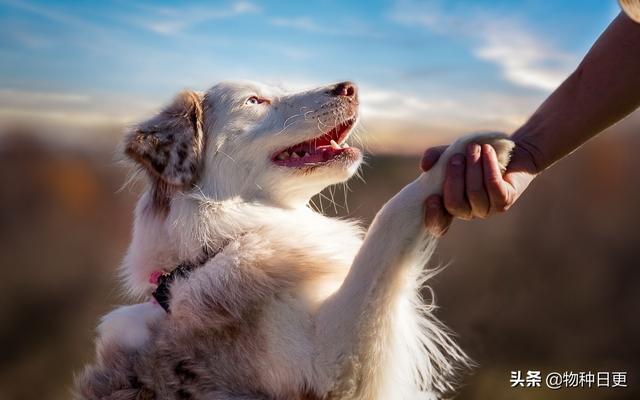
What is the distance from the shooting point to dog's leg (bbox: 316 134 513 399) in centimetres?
222

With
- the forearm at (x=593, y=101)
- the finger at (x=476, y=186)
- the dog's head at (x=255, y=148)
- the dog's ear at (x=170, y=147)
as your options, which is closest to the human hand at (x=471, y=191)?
the finger at (x=476, y=186)

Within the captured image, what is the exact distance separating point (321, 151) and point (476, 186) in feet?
2.98

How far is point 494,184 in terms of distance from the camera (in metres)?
2.13

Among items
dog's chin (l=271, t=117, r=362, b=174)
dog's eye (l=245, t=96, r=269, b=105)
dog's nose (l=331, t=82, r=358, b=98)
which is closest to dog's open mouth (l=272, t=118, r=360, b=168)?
dog's chin (l=271, t=117, r=362, b=174)

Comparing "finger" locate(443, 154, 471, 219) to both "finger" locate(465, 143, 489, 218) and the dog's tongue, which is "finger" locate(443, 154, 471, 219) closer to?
"finger" locate(465, 143, 489, 218)

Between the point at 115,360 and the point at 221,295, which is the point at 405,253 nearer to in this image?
the point at 221,295

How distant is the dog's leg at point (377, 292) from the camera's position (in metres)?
2.22

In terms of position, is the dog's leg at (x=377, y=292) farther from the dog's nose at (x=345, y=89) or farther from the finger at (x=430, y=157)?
the dog's nose at (x=345, y=89)

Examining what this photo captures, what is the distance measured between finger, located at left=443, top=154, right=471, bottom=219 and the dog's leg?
0.11ft

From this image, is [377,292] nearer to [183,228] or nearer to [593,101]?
[183,228]

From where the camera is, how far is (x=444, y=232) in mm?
2256

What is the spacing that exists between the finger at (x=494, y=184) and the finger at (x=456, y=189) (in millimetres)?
72

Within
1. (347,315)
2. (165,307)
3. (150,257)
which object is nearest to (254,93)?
(150,257)

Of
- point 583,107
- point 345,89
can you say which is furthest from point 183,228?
point 583,107
